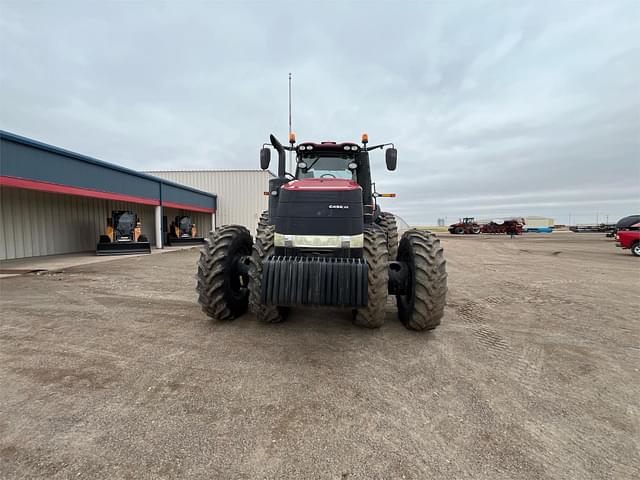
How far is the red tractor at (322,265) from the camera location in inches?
111

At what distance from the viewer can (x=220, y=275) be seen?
366cm

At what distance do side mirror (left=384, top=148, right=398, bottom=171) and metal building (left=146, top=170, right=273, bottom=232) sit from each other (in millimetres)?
→ 18545

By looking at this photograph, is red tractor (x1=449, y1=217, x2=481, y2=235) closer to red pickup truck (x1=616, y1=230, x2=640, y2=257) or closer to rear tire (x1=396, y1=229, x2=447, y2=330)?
red pickup truck (x1=616, y1=230, x2=640, y2=257)

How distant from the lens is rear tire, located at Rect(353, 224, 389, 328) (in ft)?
9.98

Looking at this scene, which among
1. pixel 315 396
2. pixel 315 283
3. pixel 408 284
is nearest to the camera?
pixel 315 396

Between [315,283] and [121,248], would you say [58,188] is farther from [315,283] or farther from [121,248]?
[315,283]

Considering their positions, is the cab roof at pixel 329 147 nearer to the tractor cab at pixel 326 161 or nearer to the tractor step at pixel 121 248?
the tractor cab at pixel 326 161

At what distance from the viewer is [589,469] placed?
1679mm

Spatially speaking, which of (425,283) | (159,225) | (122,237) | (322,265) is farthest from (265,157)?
(159,225)

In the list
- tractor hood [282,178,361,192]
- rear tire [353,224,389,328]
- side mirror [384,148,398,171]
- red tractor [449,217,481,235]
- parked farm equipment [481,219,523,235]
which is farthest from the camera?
red tractor [449,217,481,235]

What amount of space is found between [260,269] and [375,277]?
124 centimetres

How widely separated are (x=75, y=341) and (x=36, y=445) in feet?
6.13

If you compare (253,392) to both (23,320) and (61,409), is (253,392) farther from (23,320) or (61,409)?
(23,320)

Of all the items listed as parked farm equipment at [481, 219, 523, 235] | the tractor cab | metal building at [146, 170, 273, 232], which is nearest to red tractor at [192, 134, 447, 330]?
the tractor cab
